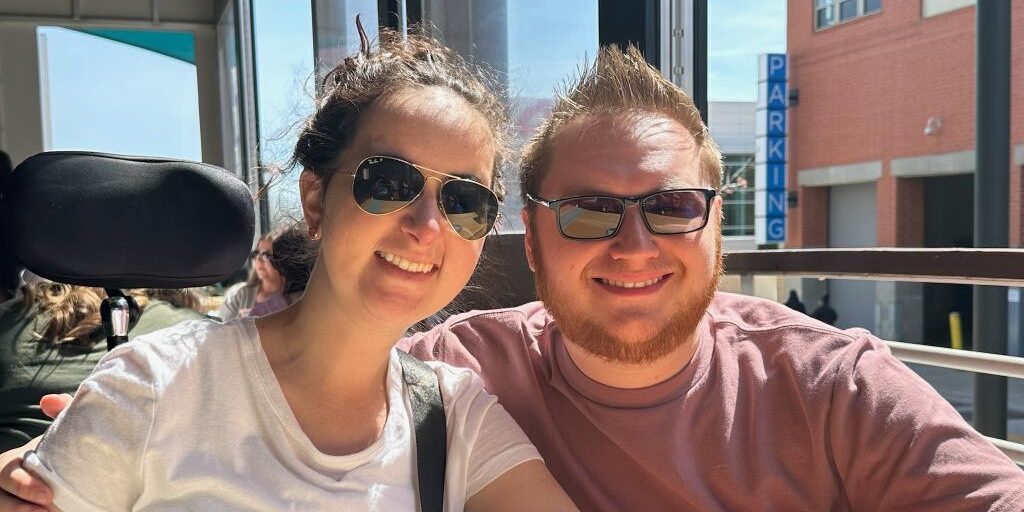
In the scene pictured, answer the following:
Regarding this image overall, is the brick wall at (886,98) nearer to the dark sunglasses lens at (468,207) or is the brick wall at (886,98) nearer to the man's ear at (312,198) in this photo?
the dark sunglasses lens at (468,207)

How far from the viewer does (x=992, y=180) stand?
437 centimetres

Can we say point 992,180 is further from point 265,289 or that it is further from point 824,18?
point 824,18

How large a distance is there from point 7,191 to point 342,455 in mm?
621

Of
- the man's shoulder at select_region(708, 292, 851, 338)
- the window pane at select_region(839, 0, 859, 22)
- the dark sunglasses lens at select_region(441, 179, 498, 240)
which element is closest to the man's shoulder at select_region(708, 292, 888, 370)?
the man's shoulder at select_region(708, 292, 851, 338)

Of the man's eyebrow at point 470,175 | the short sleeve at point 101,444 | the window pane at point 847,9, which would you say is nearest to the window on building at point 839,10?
the window pane at point 847,9

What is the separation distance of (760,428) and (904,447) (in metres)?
0.24

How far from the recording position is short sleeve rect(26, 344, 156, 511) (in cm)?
109

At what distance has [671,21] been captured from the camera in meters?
2.87

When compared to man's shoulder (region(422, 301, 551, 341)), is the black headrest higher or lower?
higher

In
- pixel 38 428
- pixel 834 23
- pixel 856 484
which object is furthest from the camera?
pixel 834 23

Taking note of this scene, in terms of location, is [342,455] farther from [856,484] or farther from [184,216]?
[856,484]

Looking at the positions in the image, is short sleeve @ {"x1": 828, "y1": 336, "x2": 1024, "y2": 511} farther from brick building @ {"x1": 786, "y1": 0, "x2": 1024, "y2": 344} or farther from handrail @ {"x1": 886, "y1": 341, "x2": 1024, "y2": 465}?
brick building @ {"x1": 786, "y1": 0, "x2": 1024, "y2": 344}

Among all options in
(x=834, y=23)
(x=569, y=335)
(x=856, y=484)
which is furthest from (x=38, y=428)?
(x=834, y=23)

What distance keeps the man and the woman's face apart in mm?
321
